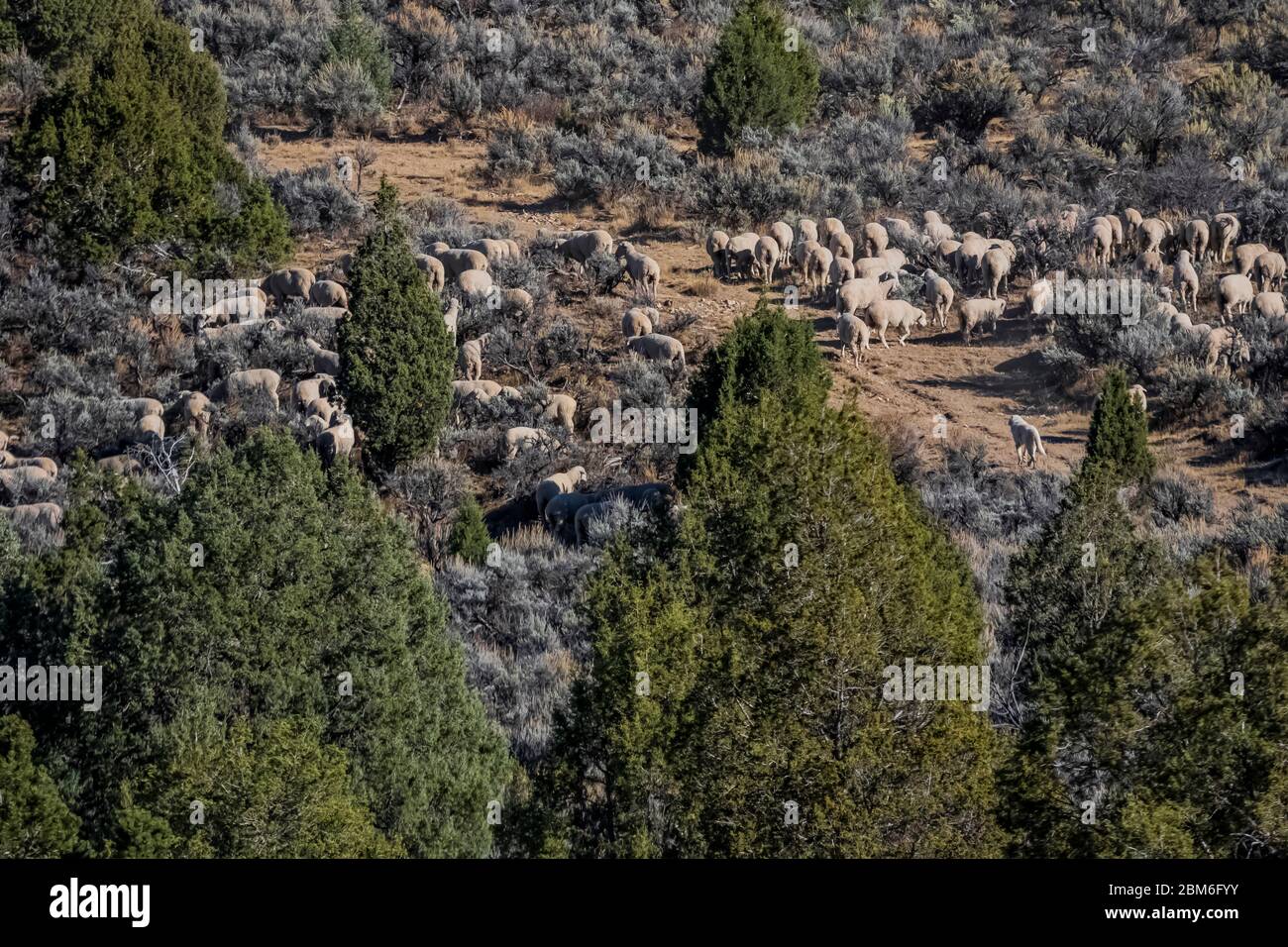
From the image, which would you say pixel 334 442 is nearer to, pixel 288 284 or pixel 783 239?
pixel 288 284

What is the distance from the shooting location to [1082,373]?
80.0 ft

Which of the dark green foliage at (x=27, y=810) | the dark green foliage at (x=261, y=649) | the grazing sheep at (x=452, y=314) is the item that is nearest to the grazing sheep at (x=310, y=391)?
the grazing sheep at (x=452, y=314)

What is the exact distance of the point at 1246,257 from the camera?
85.8ft

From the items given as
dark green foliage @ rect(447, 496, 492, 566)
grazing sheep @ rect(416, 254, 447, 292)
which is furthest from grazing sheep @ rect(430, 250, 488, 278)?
dark green foliage @ rect(447, 496, 492, 566)

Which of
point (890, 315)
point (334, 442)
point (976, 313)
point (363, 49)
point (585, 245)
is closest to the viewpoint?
point (334, 442)

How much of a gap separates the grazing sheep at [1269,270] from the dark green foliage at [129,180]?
1487cm

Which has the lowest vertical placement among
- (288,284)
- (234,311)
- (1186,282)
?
(234,311)

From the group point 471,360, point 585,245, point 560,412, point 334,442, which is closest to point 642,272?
point 585,245

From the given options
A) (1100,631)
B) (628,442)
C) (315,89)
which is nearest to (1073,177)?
(628,442)

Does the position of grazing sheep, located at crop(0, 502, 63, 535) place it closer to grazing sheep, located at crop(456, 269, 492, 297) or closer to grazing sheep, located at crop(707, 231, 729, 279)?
grazing sheep, located at crop(456, 269, 492, 297)

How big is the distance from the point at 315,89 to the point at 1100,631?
2654 cm

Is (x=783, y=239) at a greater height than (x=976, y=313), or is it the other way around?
(x=783, y=239)

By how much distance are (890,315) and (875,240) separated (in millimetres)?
2953

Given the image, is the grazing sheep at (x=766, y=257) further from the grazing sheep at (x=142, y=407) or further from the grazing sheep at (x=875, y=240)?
the grazing sheep at (x=142, y=407)
